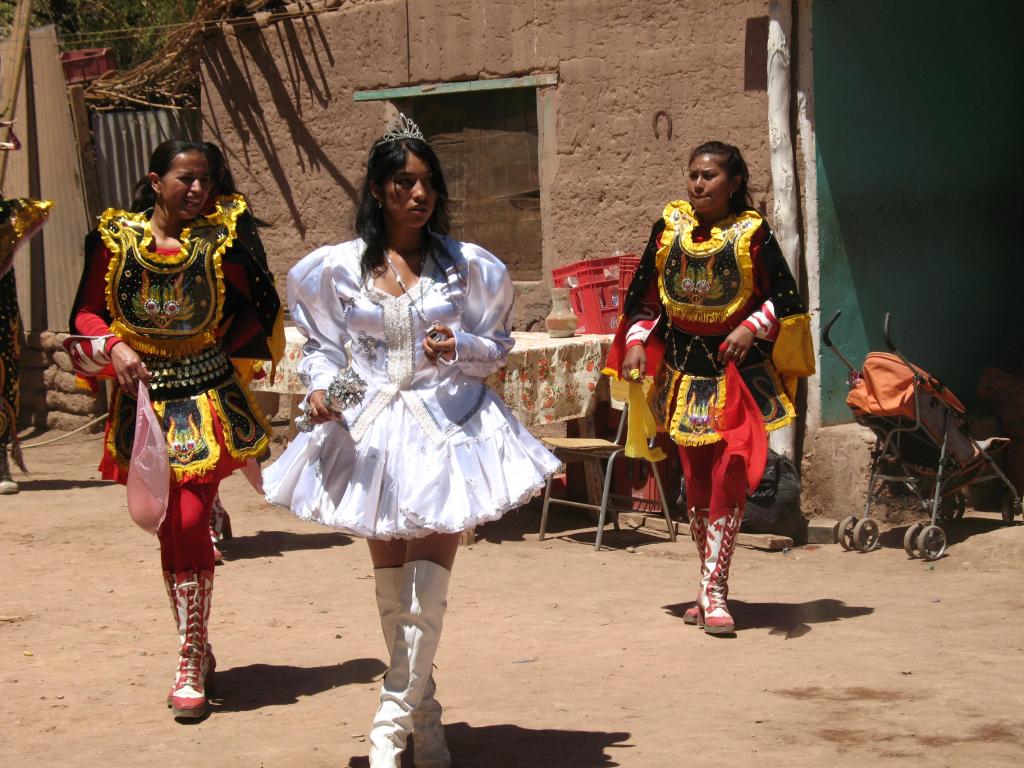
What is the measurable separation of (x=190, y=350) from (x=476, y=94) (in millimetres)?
5383

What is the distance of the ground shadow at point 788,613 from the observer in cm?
601

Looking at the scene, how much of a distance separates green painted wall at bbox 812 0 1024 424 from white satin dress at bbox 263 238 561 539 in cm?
430

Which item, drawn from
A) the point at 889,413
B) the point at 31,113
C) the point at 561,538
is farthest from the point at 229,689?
the point at 31,113

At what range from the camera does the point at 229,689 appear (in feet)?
17.1

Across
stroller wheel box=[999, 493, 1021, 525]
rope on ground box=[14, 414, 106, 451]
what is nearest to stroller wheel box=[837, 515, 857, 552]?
stroller wheel box=[999, 493, 1021, 525]

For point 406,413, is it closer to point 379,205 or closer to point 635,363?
point 379,205

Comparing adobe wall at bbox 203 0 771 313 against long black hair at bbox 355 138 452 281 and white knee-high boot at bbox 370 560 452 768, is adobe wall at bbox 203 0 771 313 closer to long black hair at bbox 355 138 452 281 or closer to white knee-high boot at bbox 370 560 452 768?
long black hair at bbox 355 138 452 281

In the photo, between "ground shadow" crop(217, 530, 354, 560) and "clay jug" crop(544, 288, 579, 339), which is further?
"clay jug" crop(544, 288, 579, 339)

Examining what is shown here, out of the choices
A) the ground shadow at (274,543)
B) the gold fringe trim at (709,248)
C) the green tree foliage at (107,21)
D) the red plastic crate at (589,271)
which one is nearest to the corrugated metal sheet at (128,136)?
the green tree foliage at (107,21)

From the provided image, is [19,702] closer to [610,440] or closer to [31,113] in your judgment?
[610,440]

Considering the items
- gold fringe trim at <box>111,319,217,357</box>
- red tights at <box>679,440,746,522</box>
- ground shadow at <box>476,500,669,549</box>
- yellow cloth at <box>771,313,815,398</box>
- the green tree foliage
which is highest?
the green tree foliage

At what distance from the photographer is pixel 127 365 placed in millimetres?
4789

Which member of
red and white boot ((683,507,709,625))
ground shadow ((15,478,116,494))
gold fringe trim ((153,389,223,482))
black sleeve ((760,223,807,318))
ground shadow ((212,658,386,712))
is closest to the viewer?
gold fringe trim ((153,389,223,482))

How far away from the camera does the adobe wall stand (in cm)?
848
